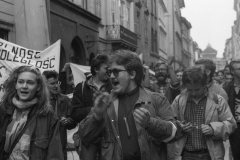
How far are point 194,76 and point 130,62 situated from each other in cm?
156

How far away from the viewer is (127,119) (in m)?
3.88

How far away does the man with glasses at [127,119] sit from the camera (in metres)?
3.78

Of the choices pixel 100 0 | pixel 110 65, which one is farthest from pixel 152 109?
pixel 100 0

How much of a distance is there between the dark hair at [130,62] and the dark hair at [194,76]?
143 cm

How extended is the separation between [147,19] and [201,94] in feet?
116

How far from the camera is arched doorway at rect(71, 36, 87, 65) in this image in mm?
21006

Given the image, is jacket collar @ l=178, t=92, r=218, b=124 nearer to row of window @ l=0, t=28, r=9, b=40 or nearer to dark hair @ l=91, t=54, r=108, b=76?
dark hair @ l=91, t=54, r=108, b=76

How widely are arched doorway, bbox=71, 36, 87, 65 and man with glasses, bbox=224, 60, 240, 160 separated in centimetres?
1417

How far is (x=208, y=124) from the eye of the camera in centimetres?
528

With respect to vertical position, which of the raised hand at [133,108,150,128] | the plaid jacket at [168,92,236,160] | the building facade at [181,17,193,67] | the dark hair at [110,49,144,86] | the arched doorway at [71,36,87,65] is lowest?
the plaid jacket at [168,92,236,160]

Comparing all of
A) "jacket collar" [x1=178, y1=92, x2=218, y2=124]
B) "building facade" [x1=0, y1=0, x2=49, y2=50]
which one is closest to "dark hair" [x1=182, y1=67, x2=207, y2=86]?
"jacket collar" [x1=178, y1=92, x2=218, y2=124]

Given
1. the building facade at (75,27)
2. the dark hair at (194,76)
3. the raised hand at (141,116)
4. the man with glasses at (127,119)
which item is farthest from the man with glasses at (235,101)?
the building facade at (75,27)

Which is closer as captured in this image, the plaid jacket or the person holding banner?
the person holding banner

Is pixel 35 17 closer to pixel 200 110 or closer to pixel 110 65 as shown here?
pixel 200 110
